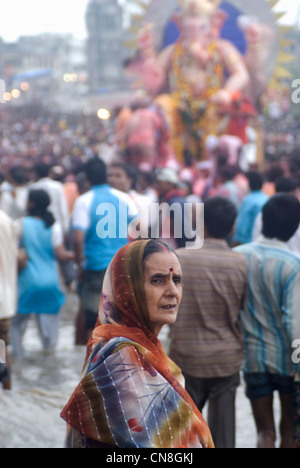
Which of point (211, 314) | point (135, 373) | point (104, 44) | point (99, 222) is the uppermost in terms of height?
point (104, 44)

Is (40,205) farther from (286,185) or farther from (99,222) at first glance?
(286,185)

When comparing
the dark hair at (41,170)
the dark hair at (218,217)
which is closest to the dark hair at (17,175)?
the dark hair at (41,170)

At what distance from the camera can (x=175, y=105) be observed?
14.9m

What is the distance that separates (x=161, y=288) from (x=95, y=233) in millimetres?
2818

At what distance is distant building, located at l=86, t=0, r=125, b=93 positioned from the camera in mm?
49000

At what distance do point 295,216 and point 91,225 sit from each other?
1749 millimetres

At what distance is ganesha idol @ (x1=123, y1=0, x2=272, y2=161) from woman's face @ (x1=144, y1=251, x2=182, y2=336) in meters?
12.7

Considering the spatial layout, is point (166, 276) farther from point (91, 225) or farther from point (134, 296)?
point (91, 225)

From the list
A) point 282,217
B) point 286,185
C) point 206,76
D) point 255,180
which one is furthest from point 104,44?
point 282,217

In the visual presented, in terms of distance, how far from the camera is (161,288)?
1.87 meters

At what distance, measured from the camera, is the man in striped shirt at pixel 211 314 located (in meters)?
3.15

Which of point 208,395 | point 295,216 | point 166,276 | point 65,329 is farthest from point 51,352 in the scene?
point 166,276

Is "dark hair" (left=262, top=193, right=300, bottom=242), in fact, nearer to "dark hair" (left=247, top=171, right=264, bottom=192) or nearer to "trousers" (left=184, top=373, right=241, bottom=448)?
"trousers" (left=184, top=373, right=241, bottom=448)

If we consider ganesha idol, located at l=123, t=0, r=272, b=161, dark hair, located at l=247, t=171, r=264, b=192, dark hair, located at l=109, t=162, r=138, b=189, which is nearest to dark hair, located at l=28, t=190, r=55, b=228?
dark hair, located at l=109, t=162, r=138, b=189
